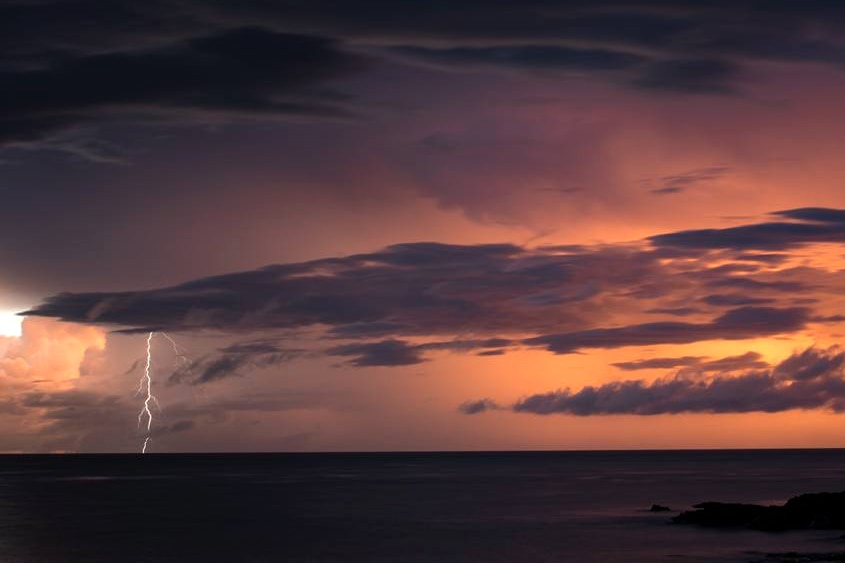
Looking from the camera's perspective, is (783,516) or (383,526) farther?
(383,526)

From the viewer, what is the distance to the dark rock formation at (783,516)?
6831 centimetres

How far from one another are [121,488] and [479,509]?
71.4 m

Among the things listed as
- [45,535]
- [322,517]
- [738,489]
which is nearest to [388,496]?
[322,517]

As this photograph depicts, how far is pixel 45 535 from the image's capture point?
7644 centimetres

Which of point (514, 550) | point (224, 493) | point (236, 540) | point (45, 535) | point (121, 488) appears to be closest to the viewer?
point (514, 550)

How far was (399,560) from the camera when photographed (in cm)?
6056

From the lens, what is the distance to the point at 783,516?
69125 millimetres

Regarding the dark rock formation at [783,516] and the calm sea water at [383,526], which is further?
the dark rock formation at [783,516]

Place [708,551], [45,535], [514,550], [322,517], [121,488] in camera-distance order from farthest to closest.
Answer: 1. [121,488]
2. [322,517]
3. [45,535]
4. [514,550]
5. [708,551]

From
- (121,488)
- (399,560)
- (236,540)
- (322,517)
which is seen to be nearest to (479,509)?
(322,517)

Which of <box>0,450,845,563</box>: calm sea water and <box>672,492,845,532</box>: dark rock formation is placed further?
<box>672,492,845,532</box>: dark rock formation

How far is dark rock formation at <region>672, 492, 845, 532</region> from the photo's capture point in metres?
68.3

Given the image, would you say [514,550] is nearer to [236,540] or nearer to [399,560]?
[399,560]

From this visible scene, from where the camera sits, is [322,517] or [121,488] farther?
[121,488]
